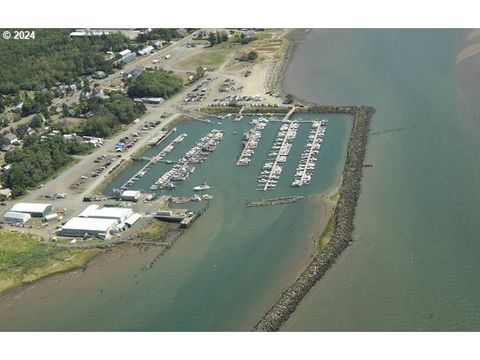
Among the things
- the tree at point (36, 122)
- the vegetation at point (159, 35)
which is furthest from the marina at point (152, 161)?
the vegetation at point (159, 35)

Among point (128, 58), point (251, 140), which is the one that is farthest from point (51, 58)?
point (251, 140)

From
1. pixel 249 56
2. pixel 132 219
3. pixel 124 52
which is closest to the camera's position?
pixel 132 219

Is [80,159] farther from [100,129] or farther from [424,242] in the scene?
[424,242]

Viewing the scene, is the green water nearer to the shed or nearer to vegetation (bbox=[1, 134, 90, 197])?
the shed

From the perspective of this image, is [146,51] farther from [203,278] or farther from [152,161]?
[203,278]

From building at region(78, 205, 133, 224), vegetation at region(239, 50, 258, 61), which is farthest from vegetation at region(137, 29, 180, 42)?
building at region(78, 205, 133, 224)
